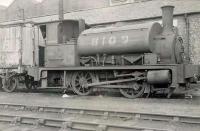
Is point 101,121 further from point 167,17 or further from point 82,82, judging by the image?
point 167,17

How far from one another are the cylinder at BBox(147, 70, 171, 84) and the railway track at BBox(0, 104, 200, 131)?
3017 millimetres

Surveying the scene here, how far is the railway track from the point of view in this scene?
6.72m

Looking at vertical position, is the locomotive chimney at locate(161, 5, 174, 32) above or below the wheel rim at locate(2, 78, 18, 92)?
above

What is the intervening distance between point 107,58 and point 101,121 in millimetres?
5014

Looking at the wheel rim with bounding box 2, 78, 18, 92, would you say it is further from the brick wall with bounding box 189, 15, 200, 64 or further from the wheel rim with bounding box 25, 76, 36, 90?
the brick wall with bounding box 189, 15, 200, 64

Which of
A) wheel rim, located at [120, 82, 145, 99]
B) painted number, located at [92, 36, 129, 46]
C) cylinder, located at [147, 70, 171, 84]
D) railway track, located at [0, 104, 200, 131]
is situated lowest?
railway track, located at [0, 104, 200, 131]

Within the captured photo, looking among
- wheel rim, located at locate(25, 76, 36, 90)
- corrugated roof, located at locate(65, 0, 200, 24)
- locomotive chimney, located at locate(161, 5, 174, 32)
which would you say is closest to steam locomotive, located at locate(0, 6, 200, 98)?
locomotive chimney, located at locate(161, 5, 174, 32)

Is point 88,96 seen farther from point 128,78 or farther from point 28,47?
point 28,47

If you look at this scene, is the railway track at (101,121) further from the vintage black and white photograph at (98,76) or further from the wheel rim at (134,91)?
the wheel rim at (134,91)

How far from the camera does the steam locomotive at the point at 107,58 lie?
438 inches

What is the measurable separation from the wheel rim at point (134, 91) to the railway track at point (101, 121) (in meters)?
3.35

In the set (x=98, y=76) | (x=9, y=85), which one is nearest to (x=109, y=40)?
(x=98, y=76)

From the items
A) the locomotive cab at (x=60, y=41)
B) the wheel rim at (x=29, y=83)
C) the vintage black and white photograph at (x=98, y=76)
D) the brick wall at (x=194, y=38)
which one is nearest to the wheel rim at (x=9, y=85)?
the vintage black and white photograph at (x=98, y=76)

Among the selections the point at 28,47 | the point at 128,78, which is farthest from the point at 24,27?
the point at 128,78
